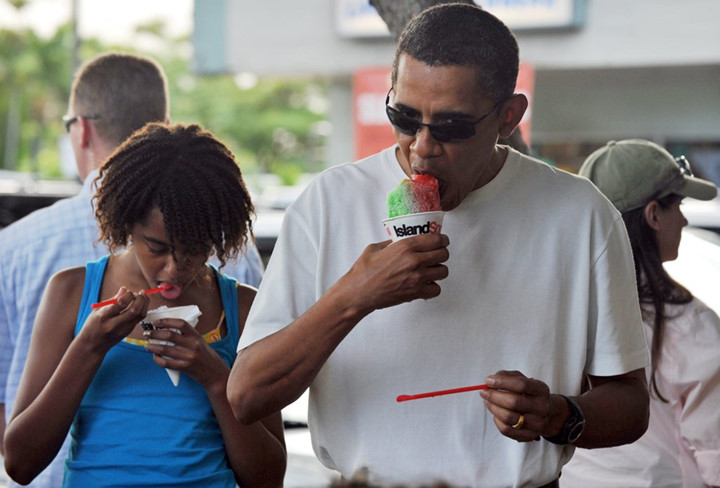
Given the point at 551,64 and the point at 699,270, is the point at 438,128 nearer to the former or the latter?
the point at 699,270

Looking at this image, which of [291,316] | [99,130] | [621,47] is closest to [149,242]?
[291,316]

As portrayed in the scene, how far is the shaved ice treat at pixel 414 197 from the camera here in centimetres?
235

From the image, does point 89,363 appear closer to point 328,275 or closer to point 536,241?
point 328,275

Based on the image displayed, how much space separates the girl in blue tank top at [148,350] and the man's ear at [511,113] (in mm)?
969

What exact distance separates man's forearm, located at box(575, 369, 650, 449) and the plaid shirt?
4.46 ft

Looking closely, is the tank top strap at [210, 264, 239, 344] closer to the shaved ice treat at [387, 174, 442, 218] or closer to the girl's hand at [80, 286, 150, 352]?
the girl's hand at [80, 286, 150, 352]

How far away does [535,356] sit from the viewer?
2570 millimetres

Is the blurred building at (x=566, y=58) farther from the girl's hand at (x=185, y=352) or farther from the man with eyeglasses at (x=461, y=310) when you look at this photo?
the man with eyeglasses at (x=461, y=310)

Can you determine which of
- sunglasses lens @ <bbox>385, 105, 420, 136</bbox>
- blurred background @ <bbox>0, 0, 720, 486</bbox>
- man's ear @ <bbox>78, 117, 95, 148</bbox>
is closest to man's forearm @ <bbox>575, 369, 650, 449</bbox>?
sunglasses lens @ <bbox>385, 105, 420, 136</bbox>

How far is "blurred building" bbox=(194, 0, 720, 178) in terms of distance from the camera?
1448 centimetres

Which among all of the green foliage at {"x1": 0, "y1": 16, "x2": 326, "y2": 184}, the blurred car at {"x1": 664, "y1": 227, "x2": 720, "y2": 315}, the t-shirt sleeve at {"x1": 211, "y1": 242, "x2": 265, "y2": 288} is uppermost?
the t-shirt sleeve at {"x1": 211, "y1": 242, "x2": 265, "y2": 288}

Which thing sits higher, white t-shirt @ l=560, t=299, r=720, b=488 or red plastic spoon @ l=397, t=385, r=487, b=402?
red plastic spoon @ l=397, t=385, r=487, b=402

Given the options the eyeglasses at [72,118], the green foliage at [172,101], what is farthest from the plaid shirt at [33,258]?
the green foliage at [172,101]

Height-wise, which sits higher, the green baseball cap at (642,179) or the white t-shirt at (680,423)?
the green baseball cap at (642,179)
